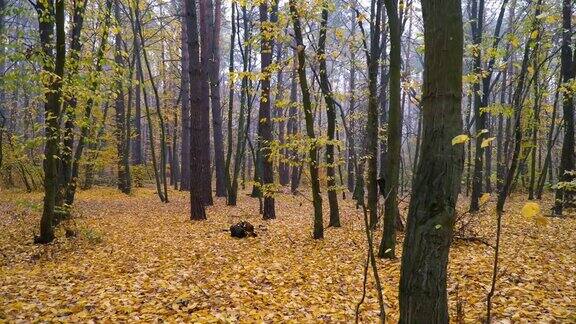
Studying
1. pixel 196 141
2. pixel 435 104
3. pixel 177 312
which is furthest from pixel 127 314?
pixel 196 141

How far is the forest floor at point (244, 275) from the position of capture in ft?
15.5

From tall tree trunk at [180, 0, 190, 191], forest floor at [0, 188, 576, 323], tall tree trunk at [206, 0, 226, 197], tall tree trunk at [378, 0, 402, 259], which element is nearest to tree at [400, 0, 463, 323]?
forest floor at [0, 188, 576, 323]

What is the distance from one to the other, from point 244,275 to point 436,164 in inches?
173

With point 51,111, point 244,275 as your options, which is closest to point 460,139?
point 244,275

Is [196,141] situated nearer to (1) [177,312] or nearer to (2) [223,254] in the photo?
(2) [223,254]

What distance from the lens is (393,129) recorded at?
6516mm

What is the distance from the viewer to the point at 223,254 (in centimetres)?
782

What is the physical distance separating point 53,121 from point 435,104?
23.8ft

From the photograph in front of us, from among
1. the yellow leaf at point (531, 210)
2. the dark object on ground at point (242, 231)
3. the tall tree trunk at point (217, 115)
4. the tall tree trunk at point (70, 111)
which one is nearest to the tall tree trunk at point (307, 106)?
the dark object on ground at point (242, 231)

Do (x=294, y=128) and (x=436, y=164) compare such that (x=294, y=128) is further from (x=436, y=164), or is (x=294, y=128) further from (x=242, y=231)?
(x=436, y=164)

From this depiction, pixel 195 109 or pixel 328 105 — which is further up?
pixel 195 109

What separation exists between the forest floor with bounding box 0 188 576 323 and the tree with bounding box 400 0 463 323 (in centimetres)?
66

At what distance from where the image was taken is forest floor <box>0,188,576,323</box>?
4.71 meters

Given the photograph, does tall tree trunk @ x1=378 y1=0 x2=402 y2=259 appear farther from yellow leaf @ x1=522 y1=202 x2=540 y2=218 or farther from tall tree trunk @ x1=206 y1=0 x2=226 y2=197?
tall tree trunk @ x1=206 y1=0 x2=226 y2=197
